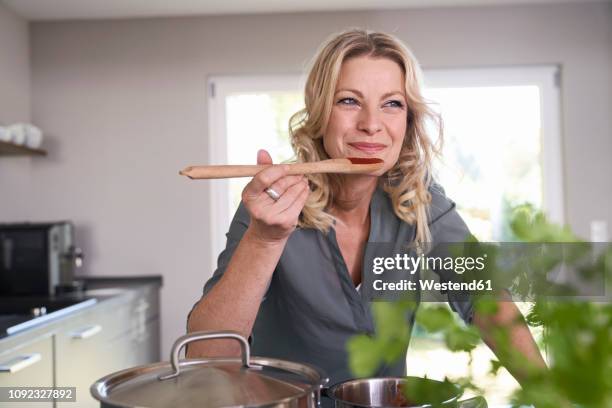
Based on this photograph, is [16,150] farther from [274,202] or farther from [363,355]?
[363,355]

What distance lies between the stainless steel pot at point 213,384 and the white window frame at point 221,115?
3.37m

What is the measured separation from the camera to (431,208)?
57.7 inches

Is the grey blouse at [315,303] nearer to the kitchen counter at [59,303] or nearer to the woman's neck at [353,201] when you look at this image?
the woman's neck at [353,201]

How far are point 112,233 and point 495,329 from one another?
154 inches

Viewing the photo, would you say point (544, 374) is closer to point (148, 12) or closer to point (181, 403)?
point (181, 403)

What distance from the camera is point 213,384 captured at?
61 centimetres

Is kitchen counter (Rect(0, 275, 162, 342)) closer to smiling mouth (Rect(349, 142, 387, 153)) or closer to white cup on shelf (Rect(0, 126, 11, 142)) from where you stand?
white cup on shelf (Rect(0, 126, 11, 142))

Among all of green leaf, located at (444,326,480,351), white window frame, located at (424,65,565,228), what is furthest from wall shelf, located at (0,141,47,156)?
green leaf, located at (444,326,480,351)

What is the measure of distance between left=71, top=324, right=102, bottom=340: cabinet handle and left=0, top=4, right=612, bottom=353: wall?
104 cm

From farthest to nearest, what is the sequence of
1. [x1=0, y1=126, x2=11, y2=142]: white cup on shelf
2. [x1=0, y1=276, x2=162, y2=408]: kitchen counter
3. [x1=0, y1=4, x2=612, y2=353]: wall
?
[x1=0, y1=4, x2=612, y2=353]: wall → [x1=0, y1=126, x2=11, y2=142]: white cup on shelf → [x1=0, y1=276, x2=162, y2=408]: kitchen counter

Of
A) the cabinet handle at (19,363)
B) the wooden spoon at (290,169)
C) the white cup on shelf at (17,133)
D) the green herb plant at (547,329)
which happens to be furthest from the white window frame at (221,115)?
the green herb plant at (547,329)

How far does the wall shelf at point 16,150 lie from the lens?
11.4 feet

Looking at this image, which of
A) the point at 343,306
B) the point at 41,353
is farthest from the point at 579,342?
the point at 41,353

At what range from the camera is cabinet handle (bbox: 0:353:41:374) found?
7.07 ft
